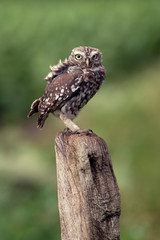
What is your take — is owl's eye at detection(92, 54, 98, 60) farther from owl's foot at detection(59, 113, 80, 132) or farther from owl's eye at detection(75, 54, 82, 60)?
owl's foot at detection(59, 113, 80, 132)

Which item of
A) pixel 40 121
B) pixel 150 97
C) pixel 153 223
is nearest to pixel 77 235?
pixel 40 121

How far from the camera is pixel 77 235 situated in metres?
3.23

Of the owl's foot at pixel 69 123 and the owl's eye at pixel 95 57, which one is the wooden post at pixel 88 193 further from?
the owl's eye at pixel 95 57

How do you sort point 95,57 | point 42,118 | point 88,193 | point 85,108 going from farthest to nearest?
A: point 85,108 → point 95,57 → point 42,118 → point 88,193

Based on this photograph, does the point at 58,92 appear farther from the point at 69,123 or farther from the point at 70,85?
the point at 69,123

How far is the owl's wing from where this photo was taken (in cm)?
404

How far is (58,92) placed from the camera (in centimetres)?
406

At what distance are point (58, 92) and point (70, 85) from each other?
3.7 inches

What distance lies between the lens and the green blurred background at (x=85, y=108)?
6527 millimetres

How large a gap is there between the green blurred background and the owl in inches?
64.9

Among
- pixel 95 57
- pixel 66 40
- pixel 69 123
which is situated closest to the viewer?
pixel 69 123

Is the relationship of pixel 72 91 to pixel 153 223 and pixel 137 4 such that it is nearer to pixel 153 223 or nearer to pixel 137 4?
pixel 153 223

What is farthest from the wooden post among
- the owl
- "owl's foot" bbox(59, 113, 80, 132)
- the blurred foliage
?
the blurred foliage

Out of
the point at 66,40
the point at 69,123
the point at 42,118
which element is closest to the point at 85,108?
the point at 66,40
